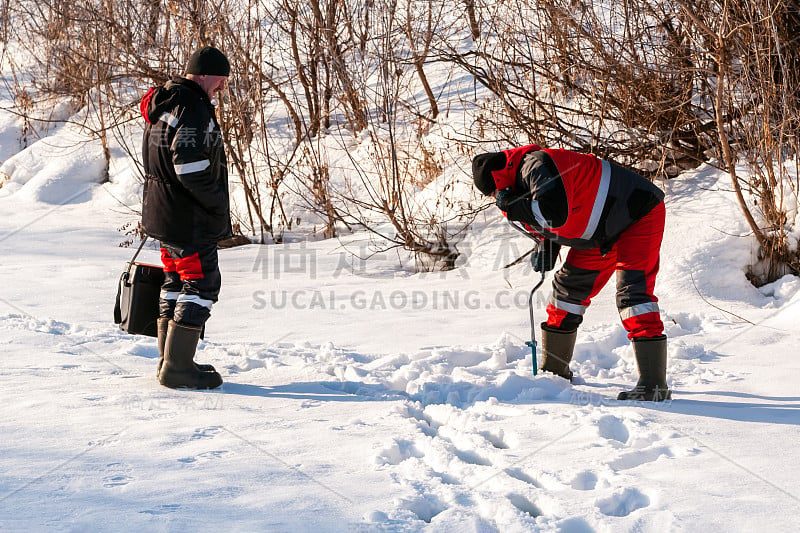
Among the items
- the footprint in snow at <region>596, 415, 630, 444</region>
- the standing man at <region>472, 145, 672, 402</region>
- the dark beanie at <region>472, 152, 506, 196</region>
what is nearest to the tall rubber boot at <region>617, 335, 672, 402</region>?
the standing man at <region>472, 145, 672, 402</region>

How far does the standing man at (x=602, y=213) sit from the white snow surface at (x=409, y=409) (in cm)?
34

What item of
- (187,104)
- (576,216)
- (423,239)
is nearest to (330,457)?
(576,216)

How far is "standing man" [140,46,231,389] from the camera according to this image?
3.53 meters

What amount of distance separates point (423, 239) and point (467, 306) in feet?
5.02

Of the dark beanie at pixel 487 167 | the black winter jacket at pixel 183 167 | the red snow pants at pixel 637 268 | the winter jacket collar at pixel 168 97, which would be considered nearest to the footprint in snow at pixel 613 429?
the red snow pants at pixel 637 268

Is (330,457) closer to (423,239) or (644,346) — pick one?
(644,346)

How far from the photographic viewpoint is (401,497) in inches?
94.0

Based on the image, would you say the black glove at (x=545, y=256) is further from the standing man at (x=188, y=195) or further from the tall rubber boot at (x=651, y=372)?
the standing man at (x=188, y=195)

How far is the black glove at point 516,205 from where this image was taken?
3.45m

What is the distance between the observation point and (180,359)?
369cm

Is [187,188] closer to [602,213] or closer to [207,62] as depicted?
[207,62]

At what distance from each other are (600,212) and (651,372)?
→ 0.82 m

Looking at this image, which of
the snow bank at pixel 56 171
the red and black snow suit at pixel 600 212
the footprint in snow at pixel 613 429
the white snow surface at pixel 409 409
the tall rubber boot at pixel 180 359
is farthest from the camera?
the snow bank at pixel 56 171

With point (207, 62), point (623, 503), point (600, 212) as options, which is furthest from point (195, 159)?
point (623, 503)
